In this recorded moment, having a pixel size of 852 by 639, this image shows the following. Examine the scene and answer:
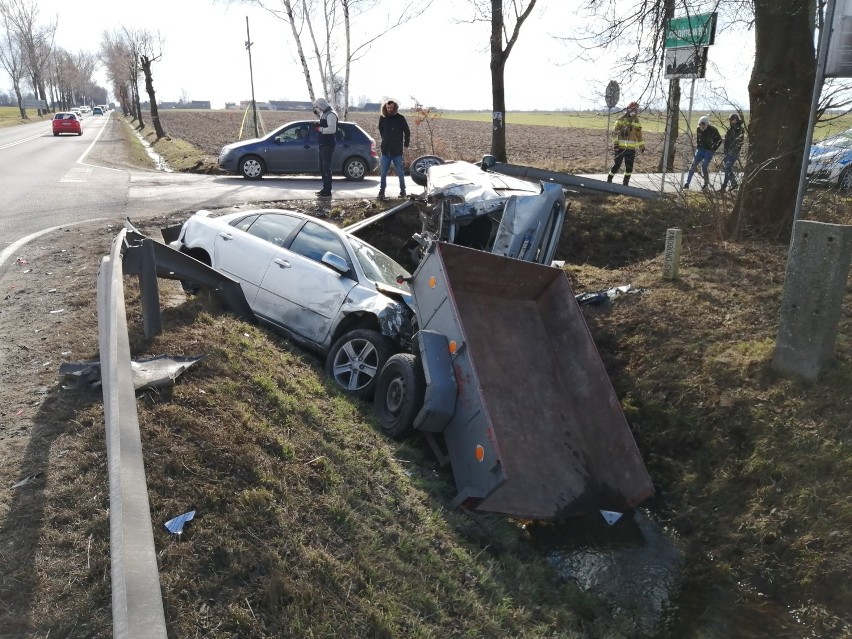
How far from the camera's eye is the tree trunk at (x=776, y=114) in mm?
9164

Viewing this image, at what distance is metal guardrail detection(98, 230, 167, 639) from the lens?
77.2 inches

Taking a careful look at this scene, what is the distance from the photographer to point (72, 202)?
44.9ft

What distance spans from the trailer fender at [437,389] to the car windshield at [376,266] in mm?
1689

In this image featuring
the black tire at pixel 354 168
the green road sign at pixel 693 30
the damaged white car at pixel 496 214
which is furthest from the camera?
the black tire at pixel 354 168

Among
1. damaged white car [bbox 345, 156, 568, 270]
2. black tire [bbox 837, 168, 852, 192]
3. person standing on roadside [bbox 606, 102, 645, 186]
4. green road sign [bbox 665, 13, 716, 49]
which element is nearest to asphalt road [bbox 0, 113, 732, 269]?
person standing on roadside [bbox 606, 102, 645, 186]

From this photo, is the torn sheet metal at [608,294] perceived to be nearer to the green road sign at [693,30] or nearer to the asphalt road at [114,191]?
the asphalt road at [114,191]

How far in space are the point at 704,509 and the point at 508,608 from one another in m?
2.26

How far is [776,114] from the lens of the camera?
30.8ft

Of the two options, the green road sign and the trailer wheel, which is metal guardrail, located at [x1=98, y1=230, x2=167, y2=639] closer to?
the trailer wheel

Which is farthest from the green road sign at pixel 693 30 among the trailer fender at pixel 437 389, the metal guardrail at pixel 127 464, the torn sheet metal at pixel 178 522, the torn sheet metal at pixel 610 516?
the torn sheet metal at pixel 178 522

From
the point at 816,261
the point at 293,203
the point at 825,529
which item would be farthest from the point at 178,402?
the point at 293,203

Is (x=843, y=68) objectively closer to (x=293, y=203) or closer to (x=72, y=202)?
(x=293, y=203)

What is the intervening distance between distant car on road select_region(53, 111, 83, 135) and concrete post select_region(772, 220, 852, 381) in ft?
154

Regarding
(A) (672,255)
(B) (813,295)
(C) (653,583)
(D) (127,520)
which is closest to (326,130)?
(A) (672,255)
